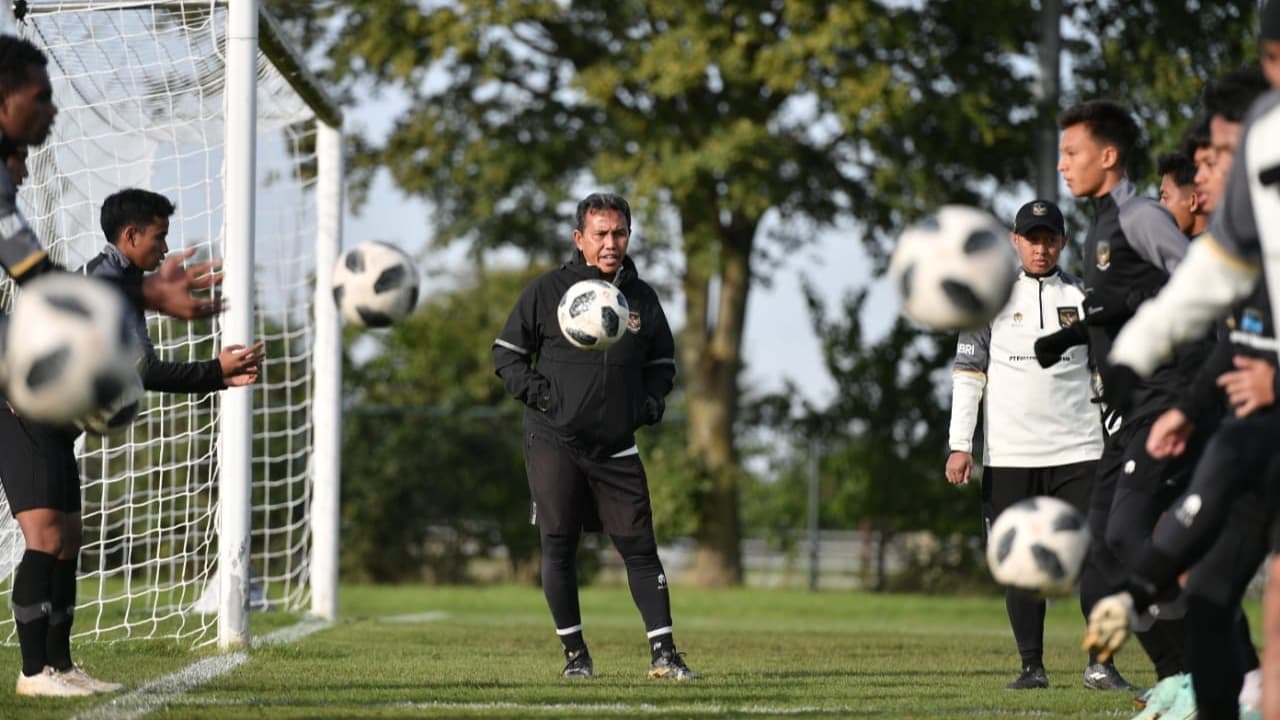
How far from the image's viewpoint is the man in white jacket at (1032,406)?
7.89 m

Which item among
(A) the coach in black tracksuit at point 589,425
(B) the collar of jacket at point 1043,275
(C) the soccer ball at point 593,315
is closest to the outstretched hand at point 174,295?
(C) the soccer ball at point 593,315

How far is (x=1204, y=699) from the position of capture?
4793 millimetres

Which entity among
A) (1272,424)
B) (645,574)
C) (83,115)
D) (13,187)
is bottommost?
(645,574)

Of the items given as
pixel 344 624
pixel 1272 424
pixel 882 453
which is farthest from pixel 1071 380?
pixel 882 453

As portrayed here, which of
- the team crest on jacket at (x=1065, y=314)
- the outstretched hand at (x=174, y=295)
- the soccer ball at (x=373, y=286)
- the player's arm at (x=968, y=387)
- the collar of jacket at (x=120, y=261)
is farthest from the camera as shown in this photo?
the player's arm at (x=968, y=387)

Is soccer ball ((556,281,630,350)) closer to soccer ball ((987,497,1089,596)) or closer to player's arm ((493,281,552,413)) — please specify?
player's arm ((493,281,552,413))

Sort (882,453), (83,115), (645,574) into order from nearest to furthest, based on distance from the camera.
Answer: (645,574) < (83,115) < (882,453)

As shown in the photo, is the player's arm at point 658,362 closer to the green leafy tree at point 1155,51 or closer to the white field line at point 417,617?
the white field line at point 417,617

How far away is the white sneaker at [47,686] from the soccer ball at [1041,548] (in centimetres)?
343

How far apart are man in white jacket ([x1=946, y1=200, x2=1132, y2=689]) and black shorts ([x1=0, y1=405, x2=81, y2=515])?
403cm

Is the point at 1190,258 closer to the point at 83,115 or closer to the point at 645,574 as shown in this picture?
the point at 645,574

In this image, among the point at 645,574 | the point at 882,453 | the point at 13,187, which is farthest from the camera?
the point at 882,453

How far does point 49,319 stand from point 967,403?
472cm

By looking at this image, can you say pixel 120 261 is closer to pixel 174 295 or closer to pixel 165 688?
pixel 174 295
